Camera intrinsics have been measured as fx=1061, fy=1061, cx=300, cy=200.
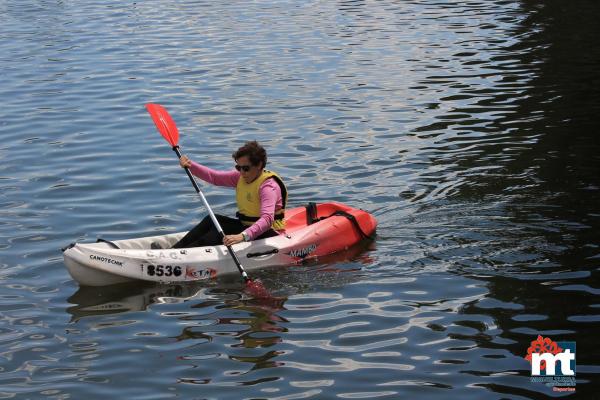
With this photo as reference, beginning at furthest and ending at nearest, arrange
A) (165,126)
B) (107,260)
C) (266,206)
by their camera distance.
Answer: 1. (165,126)
2. (266,206)
3. (107,260)

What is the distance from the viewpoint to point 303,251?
11.7 m

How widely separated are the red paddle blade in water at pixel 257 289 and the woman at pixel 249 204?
492 millimetres

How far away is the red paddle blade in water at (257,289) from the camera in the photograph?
418 inches

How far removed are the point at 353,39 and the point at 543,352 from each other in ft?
59.1

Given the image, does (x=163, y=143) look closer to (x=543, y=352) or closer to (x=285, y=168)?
(x=285, y=168)

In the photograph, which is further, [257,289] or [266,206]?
[266,206]

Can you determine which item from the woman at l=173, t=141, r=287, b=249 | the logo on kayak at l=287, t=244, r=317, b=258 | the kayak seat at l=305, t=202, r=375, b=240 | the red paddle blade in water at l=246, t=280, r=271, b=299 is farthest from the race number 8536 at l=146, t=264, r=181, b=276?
the kayak seat at l=305, t=202, r=375, b=240

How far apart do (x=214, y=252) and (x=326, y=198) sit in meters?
2.91

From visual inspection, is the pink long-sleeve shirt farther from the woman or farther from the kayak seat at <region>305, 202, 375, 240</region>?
the kayak seat at <region>305, 202, 375, 240</region>

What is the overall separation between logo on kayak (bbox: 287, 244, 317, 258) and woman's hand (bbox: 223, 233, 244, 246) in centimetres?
66

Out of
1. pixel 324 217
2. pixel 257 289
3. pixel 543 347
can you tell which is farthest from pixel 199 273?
pixel 543 347

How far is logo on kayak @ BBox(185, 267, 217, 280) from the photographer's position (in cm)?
1104

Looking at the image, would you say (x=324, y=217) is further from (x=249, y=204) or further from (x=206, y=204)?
(x=206, y=204)

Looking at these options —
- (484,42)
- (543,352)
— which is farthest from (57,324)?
(484,42)
